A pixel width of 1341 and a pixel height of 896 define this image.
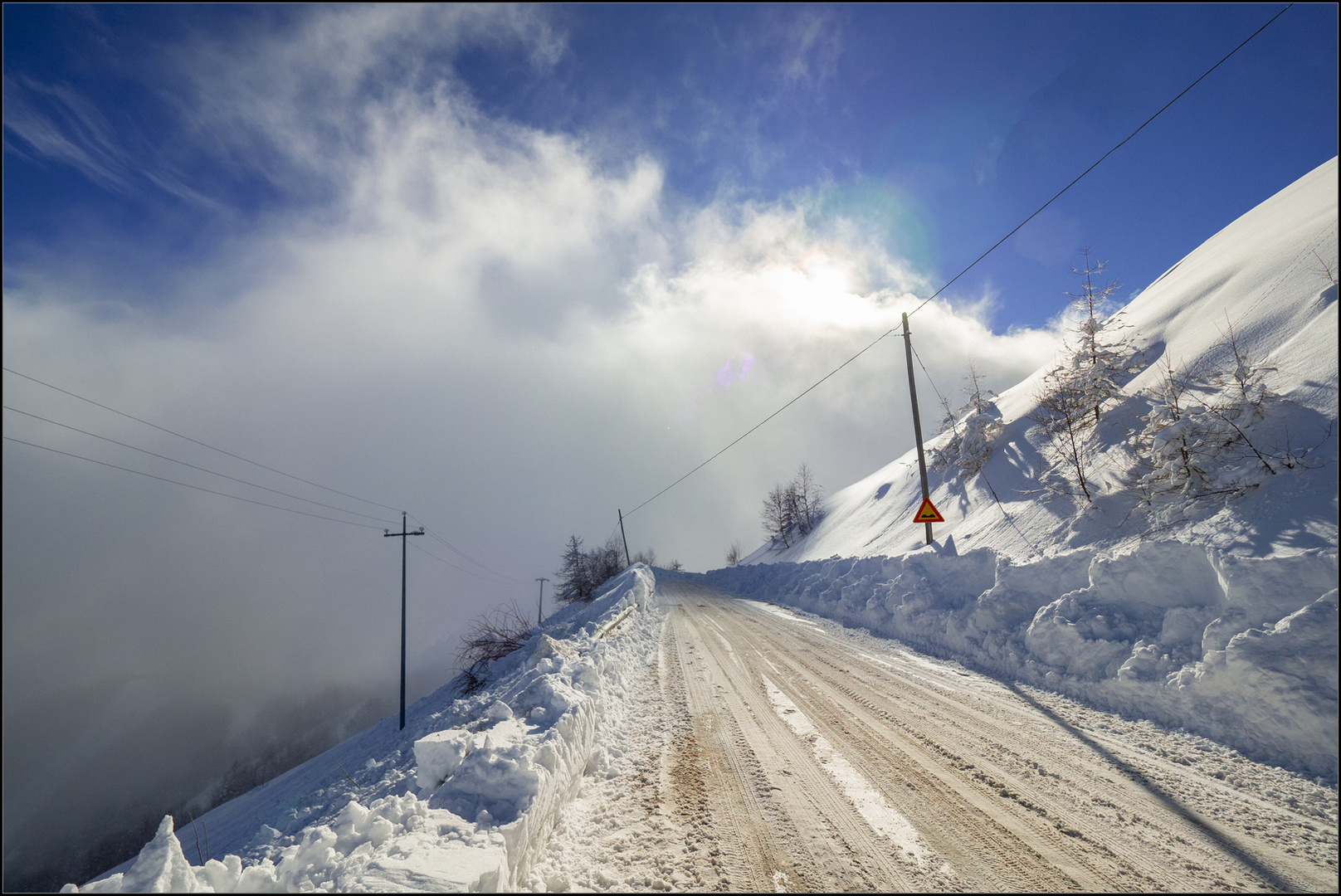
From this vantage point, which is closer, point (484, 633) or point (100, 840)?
point (484, 633)

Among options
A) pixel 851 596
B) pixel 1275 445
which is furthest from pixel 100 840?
pixel 1275 445

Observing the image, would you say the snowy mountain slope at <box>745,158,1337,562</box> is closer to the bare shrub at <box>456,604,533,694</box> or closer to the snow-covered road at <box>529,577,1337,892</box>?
the snow-covered road at <box>529,577,1337,892</box>

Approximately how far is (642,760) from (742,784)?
4.31 feet

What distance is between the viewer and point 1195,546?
6926 millimetres

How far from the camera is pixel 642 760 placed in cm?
579

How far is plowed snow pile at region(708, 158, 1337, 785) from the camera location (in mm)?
5441

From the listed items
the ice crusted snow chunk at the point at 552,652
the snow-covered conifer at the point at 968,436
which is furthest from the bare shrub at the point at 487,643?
the snow-covered conifer at the point at 968,436

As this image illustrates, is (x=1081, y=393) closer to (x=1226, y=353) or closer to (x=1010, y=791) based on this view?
(x=1226, y=353)

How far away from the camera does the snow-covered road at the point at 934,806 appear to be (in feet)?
12.0

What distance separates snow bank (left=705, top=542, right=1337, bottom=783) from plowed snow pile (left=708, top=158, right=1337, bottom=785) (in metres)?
0.02

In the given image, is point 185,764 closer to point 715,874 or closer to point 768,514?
point 768,514

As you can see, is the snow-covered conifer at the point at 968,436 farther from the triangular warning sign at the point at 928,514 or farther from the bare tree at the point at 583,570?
the bare tree at the point at 583,570

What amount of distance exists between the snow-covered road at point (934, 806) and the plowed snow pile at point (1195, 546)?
770 millimetres

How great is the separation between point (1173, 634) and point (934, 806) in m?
4.79
